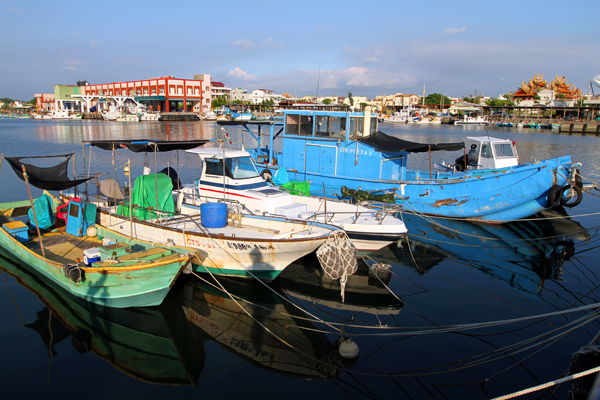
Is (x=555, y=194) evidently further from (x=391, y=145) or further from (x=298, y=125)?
(x=298, y=125)

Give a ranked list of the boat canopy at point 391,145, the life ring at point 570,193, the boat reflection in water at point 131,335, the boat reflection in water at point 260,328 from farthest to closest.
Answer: the boat canopy at point 391,145 < the life ring at point 570,193 < the boat reflection in water at point 260,328 < the boat reflection in water at point 131,335

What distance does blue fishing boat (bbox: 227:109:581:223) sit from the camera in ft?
51.6

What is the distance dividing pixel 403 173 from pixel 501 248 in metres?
5.43

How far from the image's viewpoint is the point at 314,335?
26.9 feet

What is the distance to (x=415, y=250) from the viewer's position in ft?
45.1

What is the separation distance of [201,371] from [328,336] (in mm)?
2734

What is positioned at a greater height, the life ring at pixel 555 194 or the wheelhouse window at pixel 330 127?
the wheelhouse window at pixel 330 127

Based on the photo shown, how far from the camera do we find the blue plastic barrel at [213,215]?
412 inches

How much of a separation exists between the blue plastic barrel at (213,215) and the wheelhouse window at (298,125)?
8.35m

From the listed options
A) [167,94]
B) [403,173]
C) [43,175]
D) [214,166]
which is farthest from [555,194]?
[167,94]

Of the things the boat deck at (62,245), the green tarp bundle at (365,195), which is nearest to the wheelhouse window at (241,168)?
the green tarp bundle at (365,195)

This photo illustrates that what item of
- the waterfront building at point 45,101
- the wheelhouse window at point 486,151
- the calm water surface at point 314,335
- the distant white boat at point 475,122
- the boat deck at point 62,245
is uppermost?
the waterfront building at point 45,101

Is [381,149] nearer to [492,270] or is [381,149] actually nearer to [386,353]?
[492,270]

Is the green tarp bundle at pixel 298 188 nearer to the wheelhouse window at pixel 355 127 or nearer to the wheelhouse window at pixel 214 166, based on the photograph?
the wheelhouse window at pixel 214 166
